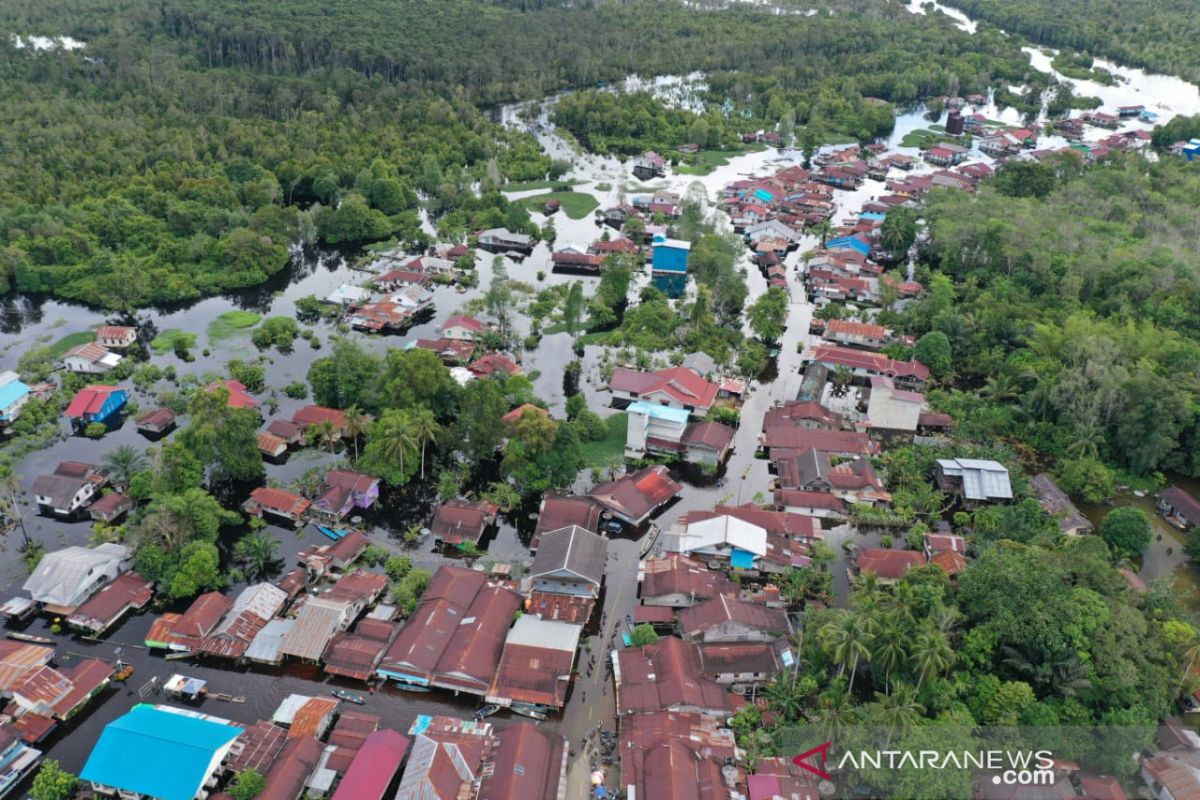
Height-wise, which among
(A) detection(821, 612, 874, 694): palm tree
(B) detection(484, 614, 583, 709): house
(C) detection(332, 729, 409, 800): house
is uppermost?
(A) detection(821, 612, 874, 694): palm tree

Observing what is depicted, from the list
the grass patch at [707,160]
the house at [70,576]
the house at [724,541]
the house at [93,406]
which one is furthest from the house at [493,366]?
the grass patch at [707,160]

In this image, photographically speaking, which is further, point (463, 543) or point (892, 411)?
point (892, 411)

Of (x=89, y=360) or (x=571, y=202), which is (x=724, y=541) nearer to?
(x=89, y=360)

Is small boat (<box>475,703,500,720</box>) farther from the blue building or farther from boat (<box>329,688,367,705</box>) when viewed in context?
the blue building

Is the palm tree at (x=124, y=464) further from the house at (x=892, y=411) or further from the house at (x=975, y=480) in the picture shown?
the house at (x=975, y=480)

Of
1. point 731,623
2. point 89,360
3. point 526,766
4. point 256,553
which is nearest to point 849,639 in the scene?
point 731,623

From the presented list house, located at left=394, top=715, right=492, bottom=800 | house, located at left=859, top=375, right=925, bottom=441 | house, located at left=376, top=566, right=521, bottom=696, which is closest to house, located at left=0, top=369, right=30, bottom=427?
house, located at left=376, top=566, right=521, bottom=696
